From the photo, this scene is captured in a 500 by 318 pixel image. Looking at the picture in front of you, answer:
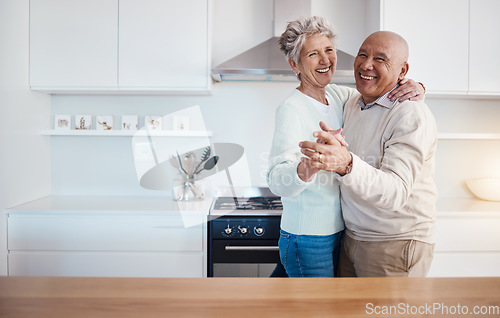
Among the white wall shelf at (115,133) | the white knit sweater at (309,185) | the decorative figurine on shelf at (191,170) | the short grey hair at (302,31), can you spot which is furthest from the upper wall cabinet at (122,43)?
the white knit sweater at (309,185)

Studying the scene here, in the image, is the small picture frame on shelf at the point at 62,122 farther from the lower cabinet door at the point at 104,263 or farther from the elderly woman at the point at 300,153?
the elderly woman at the point at 300,153

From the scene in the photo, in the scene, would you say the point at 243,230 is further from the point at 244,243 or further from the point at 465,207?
the point at 465,207

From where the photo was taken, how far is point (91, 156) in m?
2.82

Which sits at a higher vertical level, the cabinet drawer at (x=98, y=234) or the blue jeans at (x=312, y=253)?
the blue jeans at (x=312, y=253)

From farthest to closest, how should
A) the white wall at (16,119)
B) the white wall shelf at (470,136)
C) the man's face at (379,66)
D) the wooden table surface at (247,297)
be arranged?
1. the white wall shelf at (470,136)
2. the white wall at (16,119)
3. the man's face at (379,66)
4. the wooden table surface at (247,297)

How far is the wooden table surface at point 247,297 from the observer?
2.24ft

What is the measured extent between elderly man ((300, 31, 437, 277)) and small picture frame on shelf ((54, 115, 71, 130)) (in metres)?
2.16

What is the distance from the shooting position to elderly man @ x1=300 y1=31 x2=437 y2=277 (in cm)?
112

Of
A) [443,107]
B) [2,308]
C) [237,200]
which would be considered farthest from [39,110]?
[443,107]

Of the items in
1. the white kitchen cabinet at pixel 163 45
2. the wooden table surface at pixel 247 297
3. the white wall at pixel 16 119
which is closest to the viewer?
the wooden table surface at pixel 247 297

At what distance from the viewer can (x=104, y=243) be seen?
7.25 feet

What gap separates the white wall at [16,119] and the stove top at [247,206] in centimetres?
125

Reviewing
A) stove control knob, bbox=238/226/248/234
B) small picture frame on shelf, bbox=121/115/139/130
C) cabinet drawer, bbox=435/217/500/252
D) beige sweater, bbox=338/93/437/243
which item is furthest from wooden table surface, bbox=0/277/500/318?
small picture frame on shelf, bbox=121/115/139/130

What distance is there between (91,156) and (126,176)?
1.02ft
